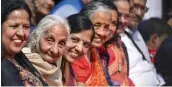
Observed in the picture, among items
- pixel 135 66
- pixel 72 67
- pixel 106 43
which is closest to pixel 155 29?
pixel 135 66

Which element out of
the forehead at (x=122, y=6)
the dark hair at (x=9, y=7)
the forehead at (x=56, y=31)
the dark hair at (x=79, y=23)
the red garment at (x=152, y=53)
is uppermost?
the dark hair at (x=9, y=7)

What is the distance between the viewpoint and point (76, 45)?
12.1ft

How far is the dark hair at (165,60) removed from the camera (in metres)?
5.14

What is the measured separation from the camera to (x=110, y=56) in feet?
14.2

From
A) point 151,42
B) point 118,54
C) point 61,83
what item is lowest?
point 151,42

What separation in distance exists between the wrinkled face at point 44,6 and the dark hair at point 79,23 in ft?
0.98

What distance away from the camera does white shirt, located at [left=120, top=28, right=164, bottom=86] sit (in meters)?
4.68

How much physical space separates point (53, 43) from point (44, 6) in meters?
0.70

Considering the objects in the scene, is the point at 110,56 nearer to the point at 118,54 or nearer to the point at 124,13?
the point at 118,54

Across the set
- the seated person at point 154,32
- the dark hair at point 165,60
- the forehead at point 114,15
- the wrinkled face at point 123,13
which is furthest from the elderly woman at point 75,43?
the seated person at point 154,32

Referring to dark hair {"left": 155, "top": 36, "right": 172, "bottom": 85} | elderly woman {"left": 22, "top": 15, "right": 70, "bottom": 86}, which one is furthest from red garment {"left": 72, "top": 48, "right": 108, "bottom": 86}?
dark hair {"left": 155, "top": 36, "right": 172, "bottom": 85}

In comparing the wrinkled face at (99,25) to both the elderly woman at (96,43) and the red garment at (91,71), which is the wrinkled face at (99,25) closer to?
the elderly woman at (96,43)

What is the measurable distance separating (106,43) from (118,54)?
0.42ft

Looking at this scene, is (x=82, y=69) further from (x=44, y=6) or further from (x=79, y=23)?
(x=44, y=6)
